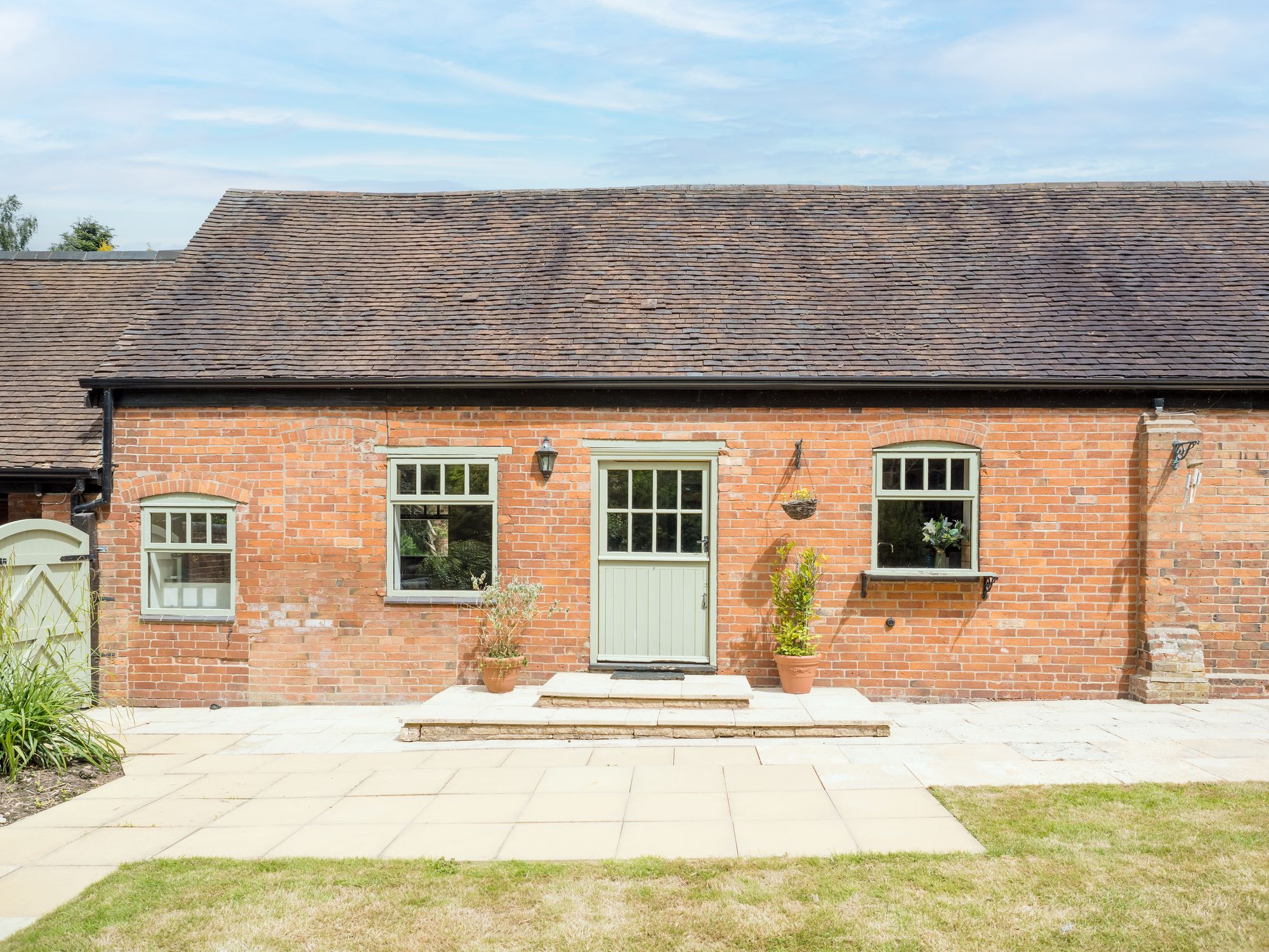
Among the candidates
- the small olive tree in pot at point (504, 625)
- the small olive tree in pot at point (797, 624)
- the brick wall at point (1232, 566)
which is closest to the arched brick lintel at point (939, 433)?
the small olive tree in pot at point (797, 624)

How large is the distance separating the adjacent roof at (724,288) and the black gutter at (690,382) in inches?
1.3

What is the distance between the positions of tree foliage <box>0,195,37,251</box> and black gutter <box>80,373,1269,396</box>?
1451 inches

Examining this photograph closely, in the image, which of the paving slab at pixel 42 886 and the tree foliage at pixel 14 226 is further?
the tree foliage at pixel 14 226

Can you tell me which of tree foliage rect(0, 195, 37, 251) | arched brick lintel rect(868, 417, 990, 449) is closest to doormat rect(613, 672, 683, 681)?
arched brick lintel rect(868, 417, 990, 449)

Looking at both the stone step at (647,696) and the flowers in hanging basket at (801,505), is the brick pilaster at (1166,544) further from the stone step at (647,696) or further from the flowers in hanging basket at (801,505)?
the stone step at (647,696)

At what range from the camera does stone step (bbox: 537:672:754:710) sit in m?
8.38

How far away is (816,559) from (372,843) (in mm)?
5214

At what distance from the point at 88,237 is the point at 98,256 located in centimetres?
2427

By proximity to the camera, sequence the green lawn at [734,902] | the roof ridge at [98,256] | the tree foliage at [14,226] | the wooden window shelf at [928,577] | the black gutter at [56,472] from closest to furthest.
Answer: the green lawn at [734,902] → the wooden window shelf at [928,577] → the black gutter at [56,472] → the roof ridge at [98,256] → the tree foliage at [14,226]

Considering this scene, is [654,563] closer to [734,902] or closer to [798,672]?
[798,672]

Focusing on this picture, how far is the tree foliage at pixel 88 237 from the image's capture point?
33312mm

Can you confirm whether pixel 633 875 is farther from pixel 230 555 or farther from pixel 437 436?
pixel 230 555

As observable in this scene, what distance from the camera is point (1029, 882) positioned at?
15.8 ft

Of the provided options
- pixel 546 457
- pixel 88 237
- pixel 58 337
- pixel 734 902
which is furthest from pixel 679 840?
pixel 88 237
